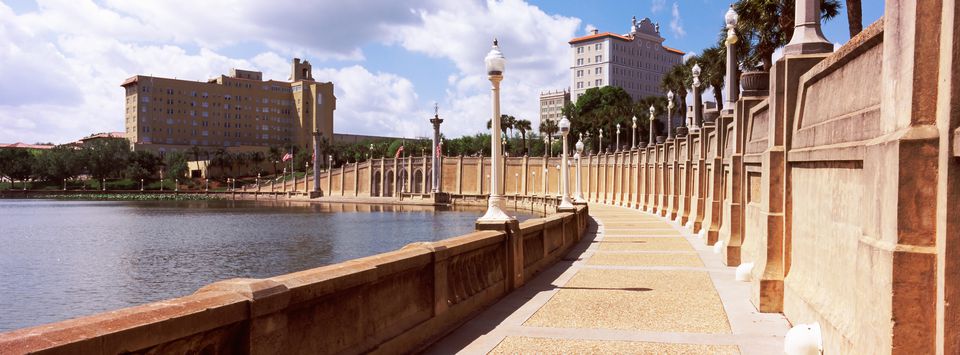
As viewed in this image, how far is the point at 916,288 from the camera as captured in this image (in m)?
5.29

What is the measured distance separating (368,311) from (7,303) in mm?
26604

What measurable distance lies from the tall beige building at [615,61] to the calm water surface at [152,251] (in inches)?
4689

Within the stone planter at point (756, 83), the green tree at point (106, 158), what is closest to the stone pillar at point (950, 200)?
the stone planter at point (756, 83)

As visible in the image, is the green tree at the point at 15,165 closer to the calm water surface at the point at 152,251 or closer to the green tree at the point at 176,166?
the green tree at the point at 176,166

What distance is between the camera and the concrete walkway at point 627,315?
8.61 m

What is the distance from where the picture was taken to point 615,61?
607ft

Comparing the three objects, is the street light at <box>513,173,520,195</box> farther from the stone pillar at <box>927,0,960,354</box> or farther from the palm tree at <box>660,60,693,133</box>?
the stone pillar at <box>927,0,960,354</box>

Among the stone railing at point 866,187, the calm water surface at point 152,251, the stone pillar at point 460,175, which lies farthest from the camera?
the stone pillar at point 460,175

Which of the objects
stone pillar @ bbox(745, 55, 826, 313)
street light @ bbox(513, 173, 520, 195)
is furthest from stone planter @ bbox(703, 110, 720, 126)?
street light @ bbox(513, 173, 520, 195)

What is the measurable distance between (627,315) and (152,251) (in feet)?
135

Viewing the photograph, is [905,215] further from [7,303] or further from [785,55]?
[7,303]

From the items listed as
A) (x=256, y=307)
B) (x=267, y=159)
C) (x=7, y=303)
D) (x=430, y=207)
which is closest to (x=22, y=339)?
(x=256, y=307)

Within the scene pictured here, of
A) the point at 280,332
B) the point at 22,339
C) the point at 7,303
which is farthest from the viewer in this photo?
the point at 7,303

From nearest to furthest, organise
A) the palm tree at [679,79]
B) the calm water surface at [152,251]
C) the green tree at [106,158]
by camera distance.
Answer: the calm water surface at [152,251] < the palm tree at [679,79] < the green tree at [106,158]
